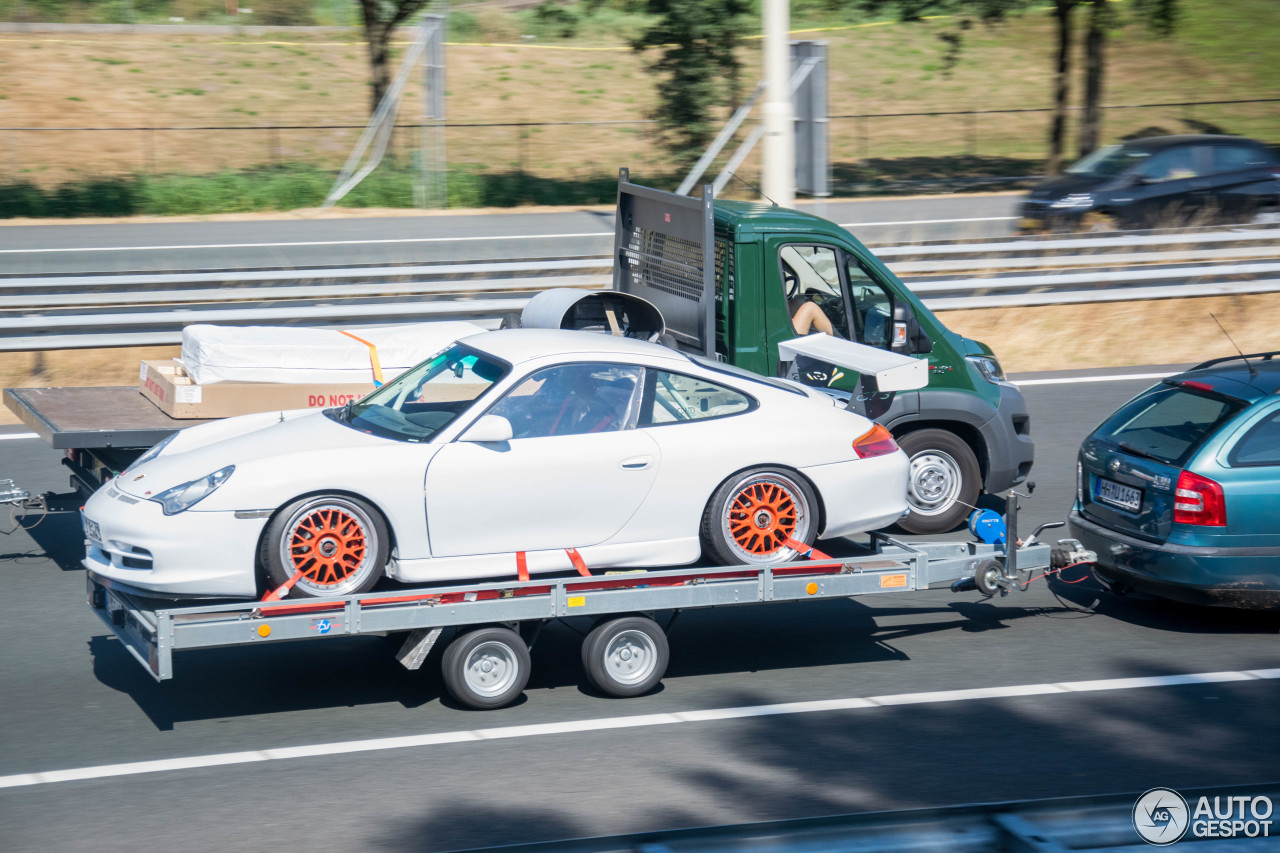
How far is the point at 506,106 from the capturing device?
45219 millimetres

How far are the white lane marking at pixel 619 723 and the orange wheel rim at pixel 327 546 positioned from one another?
796 mm

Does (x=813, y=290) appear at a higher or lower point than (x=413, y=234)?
higher

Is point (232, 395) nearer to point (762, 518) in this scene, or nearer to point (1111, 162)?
point (762, 518)

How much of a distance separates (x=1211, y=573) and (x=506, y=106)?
3998 centimetres

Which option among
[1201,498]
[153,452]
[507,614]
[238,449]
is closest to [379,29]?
[153,452]

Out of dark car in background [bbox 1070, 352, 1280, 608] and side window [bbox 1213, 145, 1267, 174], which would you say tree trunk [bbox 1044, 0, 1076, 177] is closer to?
side window [bbox 1213, 145, 1267, 174]

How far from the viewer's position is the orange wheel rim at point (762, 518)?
7191 millimetres

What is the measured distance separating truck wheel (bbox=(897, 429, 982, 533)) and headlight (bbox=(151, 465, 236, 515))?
5.35 m

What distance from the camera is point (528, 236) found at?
24578mm

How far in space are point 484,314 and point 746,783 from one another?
9.68 metres

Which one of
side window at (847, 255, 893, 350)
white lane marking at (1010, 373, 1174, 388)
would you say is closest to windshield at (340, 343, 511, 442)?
side window at (847, 255, 893, 350)

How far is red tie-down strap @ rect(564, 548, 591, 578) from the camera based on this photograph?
6816 millimetres

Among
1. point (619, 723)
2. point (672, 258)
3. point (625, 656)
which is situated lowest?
point (619, 723)

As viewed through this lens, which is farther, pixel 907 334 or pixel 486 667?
pixel 907 334
